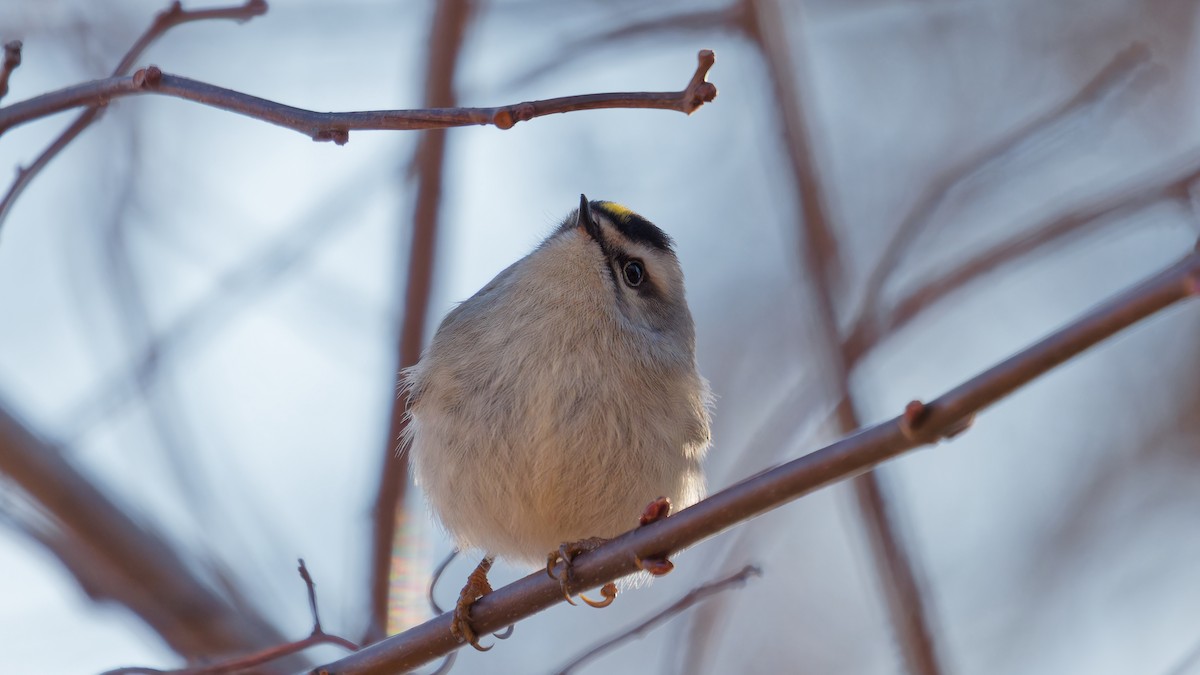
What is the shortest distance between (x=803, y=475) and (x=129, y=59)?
4.60ft

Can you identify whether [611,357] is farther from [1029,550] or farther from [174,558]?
[1029,550]

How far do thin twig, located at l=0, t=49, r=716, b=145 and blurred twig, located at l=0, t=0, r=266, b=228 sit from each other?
0.05 m

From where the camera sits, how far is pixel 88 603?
9.98 ft

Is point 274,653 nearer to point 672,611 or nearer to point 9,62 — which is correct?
point 672,611

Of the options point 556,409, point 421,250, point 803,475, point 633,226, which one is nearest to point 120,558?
point 421,250

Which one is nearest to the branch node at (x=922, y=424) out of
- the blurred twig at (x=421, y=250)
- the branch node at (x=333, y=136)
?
the branch node at (x=333, y=136)

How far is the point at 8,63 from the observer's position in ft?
6.35

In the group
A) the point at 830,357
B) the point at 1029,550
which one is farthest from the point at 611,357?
the point at 1029,550

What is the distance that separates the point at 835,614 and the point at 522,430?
4.55 m

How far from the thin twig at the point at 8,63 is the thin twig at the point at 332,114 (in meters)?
0.06

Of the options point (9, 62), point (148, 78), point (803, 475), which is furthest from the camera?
point (9, 62)

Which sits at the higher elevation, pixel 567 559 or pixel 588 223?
pixel 588 223

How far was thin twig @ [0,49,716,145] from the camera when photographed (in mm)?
1569

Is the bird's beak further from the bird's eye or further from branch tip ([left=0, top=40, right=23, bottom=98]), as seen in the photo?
branch tip ([left=0, top=40, right=23, bottom=98])
